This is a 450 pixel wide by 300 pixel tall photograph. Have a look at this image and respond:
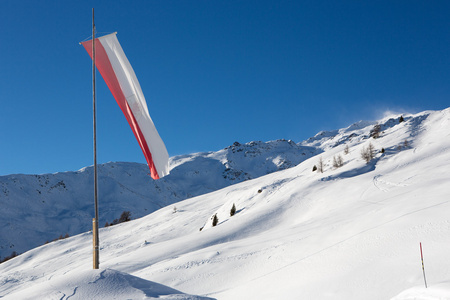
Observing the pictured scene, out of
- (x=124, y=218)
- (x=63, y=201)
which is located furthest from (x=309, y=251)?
(x=63, y=201)

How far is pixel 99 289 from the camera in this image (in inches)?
246

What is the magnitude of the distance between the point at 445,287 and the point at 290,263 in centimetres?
805

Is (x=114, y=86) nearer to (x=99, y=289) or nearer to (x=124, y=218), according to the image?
(x=99, y=289)

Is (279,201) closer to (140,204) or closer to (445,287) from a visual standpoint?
(445,287)

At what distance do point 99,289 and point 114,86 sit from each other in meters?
5.58

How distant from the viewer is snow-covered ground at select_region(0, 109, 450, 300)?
22.5 ft

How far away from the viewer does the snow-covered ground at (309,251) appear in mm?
6853

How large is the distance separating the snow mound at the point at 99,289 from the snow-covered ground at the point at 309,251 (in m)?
0.02

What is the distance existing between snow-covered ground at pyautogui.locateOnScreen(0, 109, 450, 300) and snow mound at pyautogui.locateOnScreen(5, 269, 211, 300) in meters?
0.02

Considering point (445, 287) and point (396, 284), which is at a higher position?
point (445, 287)

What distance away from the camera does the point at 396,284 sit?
9.06 metres

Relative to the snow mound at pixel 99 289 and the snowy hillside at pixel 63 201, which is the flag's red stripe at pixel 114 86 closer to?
the snow mound at pixel 99 289

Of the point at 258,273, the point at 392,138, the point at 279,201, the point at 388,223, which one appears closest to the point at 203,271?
the point at 258,273

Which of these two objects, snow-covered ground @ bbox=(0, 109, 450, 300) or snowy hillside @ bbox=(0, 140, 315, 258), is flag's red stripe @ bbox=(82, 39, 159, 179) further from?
snowy hillside @ bbox=(0, 140, 315, 258)
